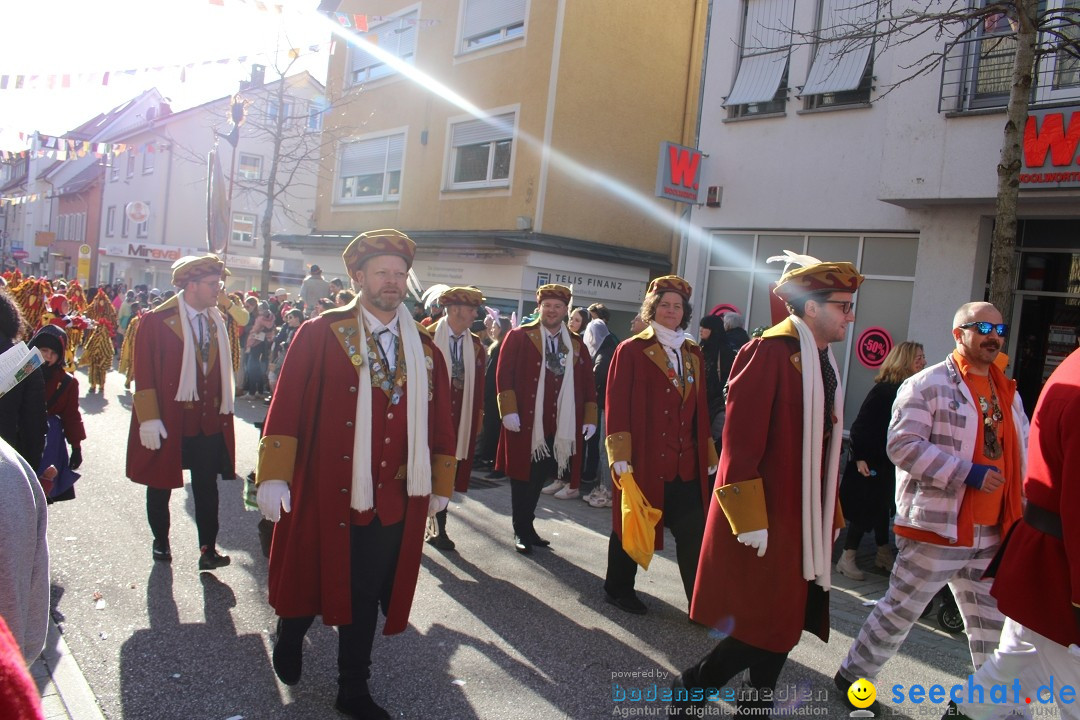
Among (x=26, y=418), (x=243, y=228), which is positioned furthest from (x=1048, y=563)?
(x=243, y=228)

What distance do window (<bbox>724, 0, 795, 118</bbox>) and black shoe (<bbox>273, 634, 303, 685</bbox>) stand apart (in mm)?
10239

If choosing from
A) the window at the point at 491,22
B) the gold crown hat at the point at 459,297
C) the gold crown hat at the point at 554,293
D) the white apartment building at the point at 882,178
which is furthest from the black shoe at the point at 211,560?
the window at the point at 491,22

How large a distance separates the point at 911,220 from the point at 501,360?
619cm

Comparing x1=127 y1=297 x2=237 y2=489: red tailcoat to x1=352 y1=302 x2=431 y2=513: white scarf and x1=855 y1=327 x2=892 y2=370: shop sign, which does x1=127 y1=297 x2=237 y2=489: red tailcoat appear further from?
x1=855 y1=327 x2=892 y2=370: shop sign

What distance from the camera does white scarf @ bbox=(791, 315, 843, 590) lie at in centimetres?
340

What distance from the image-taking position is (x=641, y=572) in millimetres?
6207

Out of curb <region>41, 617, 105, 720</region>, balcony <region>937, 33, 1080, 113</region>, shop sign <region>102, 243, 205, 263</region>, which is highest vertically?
balcony <region>937, 33, 1080, 113</region>

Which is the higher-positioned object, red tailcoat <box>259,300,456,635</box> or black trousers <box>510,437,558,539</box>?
red tailcoat <box>259,300,456,635</box>

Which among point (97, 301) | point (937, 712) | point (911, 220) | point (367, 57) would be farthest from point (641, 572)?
point (367, 57)

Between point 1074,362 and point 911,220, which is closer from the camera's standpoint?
point 1074,362

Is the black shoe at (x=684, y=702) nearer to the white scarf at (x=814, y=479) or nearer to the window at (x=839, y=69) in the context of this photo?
the white scarf at (x=814, y=479)

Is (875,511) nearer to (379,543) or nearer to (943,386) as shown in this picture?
(943,386)

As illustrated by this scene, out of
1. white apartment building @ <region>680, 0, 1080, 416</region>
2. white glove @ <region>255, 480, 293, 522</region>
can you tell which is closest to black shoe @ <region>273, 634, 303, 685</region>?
white glove @ <region>255, 480, 293, 522</region>

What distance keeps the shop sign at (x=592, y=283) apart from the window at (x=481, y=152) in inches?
83.8
